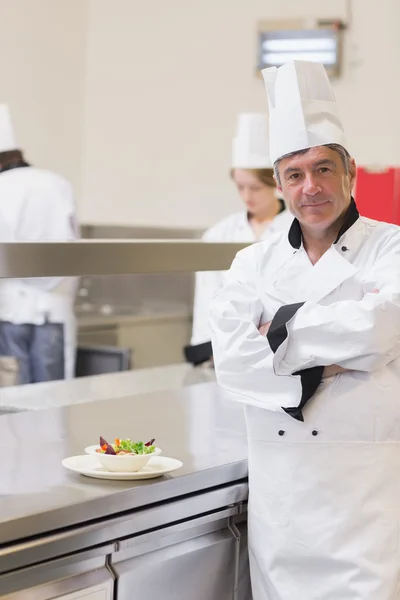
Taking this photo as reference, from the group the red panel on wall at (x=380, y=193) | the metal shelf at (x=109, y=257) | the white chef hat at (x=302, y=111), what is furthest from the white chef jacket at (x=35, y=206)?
the white chef hat at (x=302, y=111)

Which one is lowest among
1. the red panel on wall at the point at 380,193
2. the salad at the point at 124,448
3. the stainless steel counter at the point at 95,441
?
the stainless steel counter at the point at 95,441

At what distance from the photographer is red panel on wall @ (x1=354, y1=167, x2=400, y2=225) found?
417 centimetres

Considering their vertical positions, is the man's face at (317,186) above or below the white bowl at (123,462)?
above

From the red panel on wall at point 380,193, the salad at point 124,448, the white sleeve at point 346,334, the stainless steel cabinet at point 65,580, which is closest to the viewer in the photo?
the stainless steel cabinet at point 65,580

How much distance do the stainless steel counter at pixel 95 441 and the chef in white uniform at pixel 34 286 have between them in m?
1.56

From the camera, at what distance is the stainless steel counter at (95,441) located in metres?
1.58

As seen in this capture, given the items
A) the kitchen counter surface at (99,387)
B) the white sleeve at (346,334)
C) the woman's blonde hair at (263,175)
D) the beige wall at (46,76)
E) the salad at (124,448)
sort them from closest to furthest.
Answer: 1. the white sleeve at (346,334)
2. the salad at (124,448)
3. the kitchen counter surface at (99,387)
4. the woman's blonde hair at (263,175)
5. the beige wall at (46,76)

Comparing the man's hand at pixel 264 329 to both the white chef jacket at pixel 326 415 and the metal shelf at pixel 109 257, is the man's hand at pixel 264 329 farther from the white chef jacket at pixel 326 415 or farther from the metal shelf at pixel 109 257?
the metal shelf at pixel 109 257

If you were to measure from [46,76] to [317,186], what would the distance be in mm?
3894

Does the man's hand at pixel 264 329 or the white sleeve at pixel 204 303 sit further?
the white sleeve at pixel 204 303

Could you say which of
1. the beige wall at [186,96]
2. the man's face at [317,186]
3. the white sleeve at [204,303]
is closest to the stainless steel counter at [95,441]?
the man's face at [317,186]

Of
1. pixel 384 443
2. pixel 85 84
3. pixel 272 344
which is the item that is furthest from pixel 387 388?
pixel 85 84

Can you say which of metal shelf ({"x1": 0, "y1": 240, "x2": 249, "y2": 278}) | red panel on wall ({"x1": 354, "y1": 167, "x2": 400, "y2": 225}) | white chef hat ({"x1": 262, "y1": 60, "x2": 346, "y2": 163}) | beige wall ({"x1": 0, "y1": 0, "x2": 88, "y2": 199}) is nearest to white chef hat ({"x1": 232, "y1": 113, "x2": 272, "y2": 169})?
red panel on wall ({"x1": 354, "y1": 167, "x2": 400, "y2": 225})

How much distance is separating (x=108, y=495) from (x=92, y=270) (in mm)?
565
